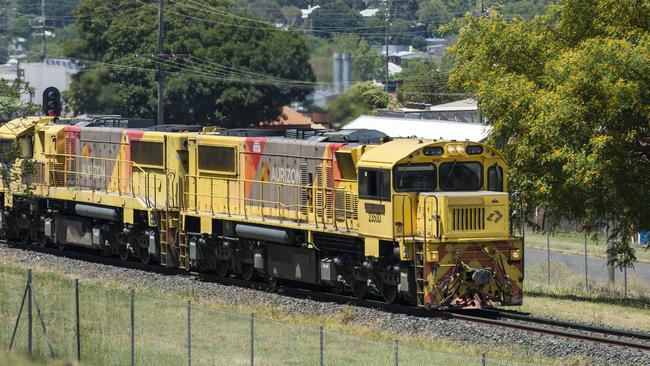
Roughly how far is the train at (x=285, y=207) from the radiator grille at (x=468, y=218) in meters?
0.03

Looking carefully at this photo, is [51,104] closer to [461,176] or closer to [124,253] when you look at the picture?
[124,253]

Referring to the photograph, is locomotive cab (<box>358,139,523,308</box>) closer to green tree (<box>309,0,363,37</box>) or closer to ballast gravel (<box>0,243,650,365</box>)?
ballast gravel (<box>0,243,650,365</box>)

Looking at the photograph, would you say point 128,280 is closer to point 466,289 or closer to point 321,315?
point 321,315

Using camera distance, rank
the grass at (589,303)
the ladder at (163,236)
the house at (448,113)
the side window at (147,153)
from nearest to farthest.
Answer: the grass at (589,303) → the ladder at (163,236) → the side window at (147,153) → the house at (448,113)

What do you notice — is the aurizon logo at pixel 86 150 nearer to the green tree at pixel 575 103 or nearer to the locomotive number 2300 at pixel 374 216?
the green tree at pixel 575 103

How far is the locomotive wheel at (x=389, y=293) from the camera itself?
25000mm

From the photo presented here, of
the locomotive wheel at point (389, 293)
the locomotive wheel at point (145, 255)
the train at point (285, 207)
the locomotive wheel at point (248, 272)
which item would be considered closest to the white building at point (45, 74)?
the train at point (285, 207)

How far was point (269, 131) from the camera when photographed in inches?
1178

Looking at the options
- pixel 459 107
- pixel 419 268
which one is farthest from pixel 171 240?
pixel 459 107

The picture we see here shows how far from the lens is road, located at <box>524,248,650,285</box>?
46.2 metres

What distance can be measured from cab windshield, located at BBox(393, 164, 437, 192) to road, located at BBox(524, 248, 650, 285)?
21.0 m

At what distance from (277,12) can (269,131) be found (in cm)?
16547

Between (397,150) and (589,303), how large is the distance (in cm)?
803

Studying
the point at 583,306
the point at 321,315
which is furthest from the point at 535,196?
the point at 321,315
